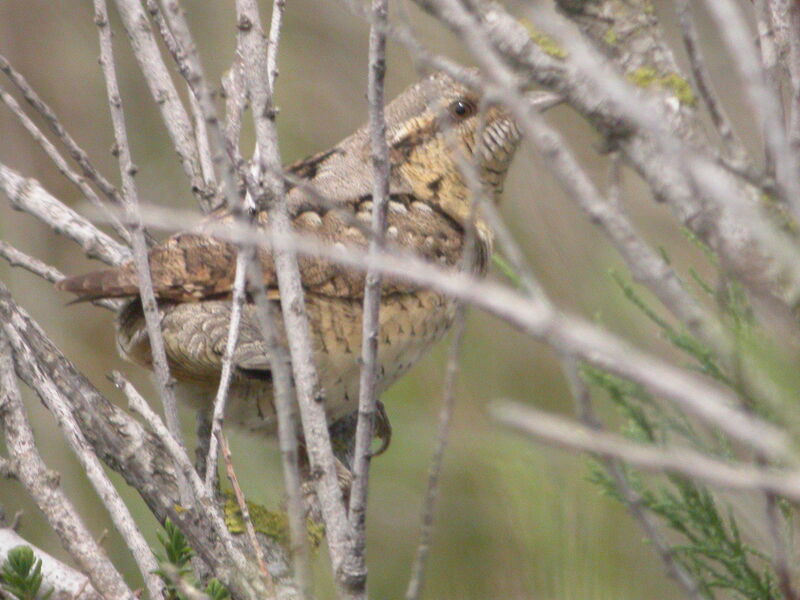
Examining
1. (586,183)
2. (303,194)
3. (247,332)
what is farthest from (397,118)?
(586,183)

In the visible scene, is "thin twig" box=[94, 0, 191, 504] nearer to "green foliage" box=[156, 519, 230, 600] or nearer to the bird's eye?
"green foliage" box=[156, 519, 230, 600]

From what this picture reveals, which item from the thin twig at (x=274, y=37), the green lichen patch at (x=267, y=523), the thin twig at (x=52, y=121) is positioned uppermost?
the thin twig at (x=274, y=37)

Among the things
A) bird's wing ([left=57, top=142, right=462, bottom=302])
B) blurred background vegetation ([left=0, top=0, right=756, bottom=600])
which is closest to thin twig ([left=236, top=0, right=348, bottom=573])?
blurred background vegetation ([left=0, top=0, right=756, bottom=600])

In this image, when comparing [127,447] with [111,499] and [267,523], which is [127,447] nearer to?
[111,499]

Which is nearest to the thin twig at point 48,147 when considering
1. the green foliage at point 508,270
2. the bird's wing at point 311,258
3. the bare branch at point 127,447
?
the bird's wing at point 311,258

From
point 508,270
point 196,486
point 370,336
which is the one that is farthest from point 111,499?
point 508,270

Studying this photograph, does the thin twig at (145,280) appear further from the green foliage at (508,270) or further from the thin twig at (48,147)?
the green foliage at (508,270)

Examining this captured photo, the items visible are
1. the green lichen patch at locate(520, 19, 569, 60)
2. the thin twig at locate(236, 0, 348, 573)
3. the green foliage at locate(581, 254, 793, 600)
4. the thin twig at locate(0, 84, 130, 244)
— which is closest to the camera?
the green lichen patch at locate(520, 19, 569, 60)

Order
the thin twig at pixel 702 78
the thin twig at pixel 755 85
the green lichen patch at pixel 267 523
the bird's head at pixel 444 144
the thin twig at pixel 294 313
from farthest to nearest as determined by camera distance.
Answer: the bird's head at pixel 444 144 < the green lichen patch at pixel 267 523 < the thin twig at pixel 294 313 < the thin twig at pixel 702 78 < the thin twig at pixel 755 85
